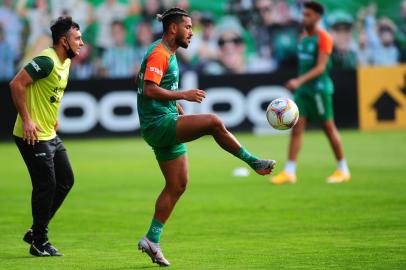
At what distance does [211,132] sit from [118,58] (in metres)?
18.5

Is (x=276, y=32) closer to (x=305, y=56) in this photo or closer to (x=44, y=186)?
(x=305, y=56)

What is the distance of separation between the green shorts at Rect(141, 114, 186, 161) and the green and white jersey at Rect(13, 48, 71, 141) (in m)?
1.20

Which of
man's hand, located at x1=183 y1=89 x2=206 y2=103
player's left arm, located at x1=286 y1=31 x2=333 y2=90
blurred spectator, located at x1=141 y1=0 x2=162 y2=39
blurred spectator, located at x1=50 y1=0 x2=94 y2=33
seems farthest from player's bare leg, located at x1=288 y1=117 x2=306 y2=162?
blurred spectator, located at x1=50 y1=0 x2=94 y2=33

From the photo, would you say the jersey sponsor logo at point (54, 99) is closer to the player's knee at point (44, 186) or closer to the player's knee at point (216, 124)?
the player's knee at point (44, 186)

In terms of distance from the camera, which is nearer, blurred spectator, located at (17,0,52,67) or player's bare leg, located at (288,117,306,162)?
player's bare leg, located at (288,117,306,162)

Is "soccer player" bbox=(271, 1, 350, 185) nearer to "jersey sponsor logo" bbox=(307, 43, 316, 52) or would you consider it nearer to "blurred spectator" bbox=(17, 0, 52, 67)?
"jersey sponsor logo" bbox=(307, 43, 316, 52)

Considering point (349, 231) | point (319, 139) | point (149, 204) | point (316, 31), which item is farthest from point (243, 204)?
point (319, 139)

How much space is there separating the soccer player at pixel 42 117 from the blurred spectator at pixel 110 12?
1775 centimetres

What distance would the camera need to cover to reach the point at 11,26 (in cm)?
2666

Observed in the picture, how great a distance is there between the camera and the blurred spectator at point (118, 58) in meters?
26.7

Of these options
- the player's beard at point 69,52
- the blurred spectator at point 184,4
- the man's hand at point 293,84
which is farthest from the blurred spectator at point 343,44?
the player's beard at point 69,52

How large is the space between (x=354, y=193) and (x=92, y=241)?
4.95 metres

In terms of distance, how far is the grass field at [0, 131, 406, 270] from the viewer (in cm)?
895

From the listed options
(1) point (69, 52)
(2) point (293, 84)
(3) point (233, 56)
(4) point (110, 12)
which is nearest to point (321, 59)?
(2) point (293, 84)
